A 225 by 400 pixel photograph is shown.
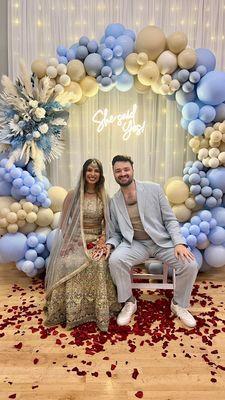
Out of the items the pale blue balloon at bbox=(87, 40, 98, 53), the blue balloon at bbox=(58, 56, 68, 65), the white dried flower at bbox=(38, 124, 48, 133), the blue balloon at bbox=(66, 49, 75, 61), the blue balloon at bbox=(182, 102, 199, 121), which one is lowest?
the white dried flower at bbox=(38, 124, 48, 133)

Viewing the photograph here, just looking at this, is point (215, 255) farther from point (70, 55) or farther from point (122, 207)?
point (70, 55)

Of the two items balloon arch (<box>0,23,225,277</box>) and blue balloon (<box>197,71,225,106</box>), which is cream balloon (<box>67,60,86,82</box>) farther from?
blue balloon (<box>197,71,225,106</box>)

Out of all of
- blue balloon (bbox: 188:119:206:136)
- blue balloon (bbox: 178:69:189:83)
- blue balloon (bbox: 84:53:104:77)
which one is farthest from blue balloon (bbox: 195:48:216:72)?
blue balloon (bbox: 84:53:104:77)

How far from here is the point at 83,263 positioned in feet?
8.41

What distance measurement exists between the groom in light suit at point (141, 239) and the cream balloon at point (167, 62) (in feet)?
2.98

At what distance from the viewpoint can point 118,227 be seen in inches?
112

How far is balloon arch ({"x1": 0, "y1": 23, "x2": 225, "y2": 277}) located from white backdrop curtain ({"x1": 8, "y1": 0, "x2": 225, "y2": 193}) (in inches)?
14.7

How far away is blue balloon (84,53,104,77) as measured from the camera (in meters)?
2.98

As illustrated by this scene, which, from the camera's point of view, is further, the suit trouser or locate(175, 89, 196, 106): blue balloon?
locate(175, 89, 196, 106): blue balloon

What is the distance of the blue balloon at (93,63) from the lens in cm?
298

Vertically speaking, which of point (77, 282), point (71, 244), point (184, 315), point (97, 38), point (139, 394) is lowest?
point (139, 394)

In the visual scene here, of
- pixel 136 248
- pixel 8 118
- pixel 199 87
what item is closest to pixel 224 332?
pixel 136 248

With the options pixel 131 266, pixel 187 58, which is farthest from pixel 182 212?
pixel 187 58

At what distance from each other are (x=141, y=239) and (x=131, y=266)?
0.28m
